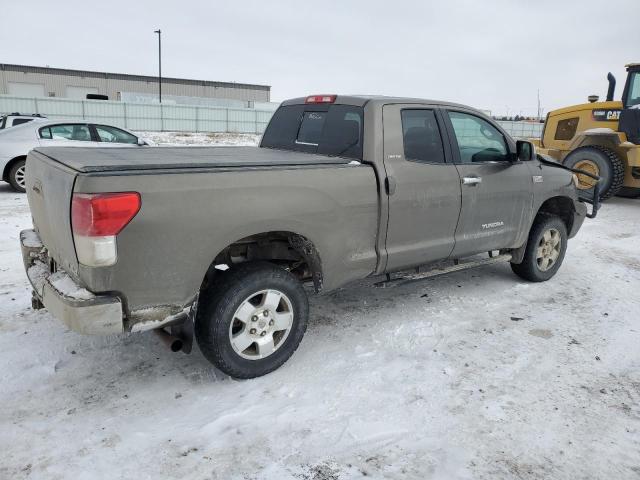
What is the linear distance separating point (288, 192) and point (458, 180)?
1.72 m

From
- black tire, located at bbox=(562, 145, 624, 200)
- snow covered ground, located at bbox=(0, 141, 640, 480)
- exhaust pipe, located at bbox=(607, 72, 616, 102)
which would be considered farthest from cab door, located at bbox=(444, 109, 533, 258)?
exhaust pipe, located at bbox=(607, 72, 616, 102)

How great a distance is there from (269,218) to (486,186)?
7.46 ft

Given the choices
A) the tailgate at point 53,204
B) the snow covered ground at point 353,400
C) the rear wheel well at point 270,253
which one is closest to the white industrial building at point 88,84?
the tailgate at point 53,204

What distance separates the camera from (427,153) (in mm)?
4156

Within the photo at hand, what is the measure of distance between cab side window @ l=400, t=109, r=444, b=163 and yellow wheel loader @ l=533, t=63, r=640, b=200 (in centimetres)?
639

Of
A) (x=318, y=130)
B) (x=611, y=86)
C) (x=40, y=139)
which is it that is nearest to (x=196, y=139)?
(x=40, y=139)

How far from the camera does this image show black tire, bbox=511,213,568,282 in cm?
526

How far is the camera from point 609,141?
10.3 meters

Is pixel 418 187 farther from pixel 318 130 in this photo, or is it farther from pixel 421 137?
pixel 318 130

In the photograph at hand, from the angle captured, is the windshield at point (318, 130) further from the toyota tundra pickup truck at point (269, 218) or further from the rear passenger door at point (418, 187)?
the rear passenger door at point (418, 187)

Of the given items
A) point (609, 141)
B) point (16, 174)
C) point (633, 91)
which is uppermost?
point (633, 91)

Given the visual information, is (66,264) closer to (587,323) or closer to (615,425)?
(615,425)

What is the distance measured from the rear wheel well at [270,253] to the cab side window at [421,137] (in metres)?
1.11

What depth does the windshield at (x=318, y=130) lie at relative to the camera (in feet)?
13.0
